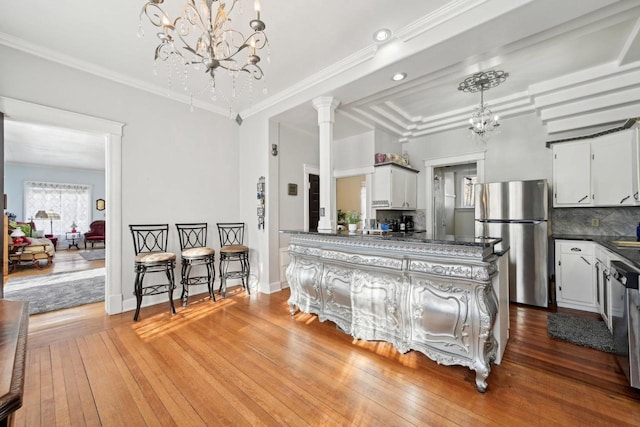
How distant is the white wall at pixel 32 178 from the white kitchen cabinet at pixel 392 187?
10.9 metres

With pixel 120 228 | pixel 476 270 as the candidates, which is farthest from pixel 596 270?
pixel 120 228

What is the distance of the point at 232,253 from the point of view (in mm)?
4008

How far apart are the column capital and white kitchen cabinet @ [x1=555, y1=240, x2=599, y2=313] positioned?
3461mm

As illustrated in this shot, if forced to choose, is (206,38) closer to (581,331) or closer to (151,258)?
(151,258)

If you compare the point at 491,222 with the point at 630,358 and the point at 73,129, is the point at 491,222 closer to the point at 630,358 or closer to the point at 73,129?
the point at 630,358

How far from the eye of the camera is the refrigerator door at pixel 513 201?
356 centimetres

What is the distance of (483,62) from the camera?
2668 mm

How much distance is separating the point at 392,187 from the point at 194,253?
3305 mm

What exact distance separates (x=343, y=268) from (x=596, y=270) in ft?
10.3

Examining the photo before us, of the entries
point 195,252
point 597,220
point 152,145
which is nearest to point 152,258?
point 195,252

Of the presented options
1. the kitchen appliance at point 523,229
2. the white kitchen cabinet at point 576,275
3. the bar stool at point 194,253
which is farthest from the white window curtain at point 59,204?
the white kitchen cabinet at point 576,275

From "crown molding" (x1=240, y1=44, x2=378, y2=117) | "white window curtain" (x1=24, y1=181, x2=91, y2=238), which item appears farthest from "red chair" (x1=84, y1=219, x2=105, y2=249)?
"crown molding" (x1=240, y1=44, x2=378, y2=117)

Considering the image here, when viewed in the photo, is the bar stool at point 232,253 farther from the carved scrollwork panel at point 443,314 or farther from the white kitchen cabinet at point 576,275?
the white kitchen cabinet at point 576,275

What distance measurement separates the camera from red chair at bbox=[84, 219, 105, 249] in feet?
29.8
